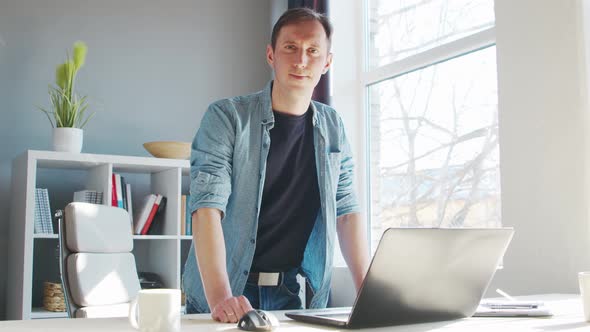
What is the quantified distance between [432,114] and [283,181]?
1748 millimetres

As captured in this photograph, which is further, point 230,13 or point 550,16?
point 230,13

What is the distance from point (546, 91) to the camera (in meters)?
2.18

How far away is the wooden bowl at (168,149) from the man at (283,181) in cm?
176

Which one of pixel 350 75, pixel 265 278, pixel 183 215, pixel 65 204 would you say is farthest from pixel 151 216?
pixel 265 278

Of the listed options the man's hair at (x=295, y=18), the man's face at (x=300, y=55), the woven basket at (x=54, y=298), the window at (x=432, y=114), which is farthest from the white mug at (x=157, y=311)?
the woven basket at (x=54, y=298)

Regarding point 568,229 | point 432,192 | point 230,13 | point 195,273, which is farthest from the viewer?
point 230,13

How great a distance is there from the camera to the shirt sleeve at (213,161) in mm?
1576

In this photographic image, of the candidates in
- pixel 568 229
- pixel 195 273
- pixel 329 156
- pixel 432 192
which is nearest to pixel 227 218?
pixel 195 273

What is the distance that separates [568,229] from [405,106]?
1616 millimetres

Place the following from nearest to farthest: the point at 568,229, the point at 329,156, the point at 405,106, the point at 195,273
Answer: the point at 195,273, the point at 329,156, the point at 568,229, the point at 405,106

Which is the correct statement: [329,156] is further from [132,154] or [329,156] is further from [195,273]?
[132,154]

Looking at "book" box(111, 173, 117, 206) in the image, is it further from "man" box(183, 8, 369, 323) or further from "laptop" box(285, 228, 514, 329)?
"laptop" box(285, 228, 514, 329)

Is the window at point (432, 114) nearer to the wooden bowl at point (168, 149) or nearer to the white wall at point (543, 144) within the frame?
the white wall at point (543, 144)

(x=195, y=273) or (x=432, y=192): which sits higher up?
(x=432, y=192)
